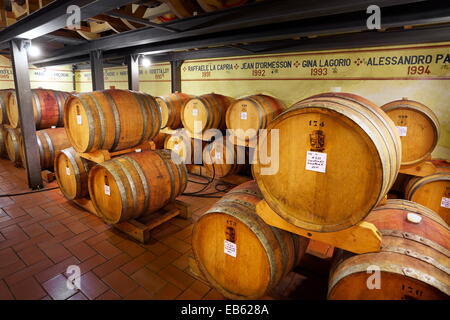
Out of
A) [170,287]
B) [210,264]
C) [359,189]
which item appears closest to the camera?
[359,189]

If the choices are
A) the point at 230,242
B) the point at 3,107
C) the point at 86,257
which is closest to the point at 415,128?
the point at 230,242

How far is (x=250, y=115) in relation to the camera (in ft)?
17.0

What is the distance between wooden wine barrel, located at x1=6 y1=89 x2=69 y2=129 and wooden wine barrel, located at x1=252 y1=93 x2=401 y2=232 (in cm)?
632

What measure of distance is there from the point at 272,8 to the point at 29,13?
12.5 feet

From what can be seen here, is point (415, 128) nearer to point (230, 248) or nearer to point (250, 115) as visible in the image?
point (250, 115)

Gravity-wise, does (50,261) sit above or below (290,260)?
below

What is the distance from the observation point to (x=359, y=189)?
1.55 metres

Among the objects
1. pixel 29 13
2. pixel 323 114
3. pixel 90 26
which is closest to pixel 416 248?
pixel 323 114

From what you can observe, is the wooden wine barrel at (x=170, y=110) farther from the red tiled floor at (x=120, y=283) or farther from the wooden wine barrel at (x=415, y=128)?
the wooden wine barrel at (x=415, y=128)

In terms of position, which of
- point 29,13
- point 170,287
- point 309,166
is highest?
point 29,13

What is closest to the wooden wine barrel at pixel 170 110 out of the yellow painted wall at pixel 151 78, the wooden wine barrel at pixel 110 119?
the wooden wine barrel at pixel 110 119

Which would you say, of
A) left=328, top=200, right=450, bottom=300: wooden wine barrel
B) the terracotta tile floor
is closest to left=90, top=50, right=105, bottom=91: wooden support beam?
the terracotta tile floor

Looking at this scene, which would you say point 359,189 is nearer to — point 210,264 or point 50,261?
point 210,264

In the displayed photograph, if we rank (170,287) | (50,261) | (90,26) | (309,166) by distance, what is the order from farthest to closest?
(90,26)
(50,261)
(170,287)
(309,166)
